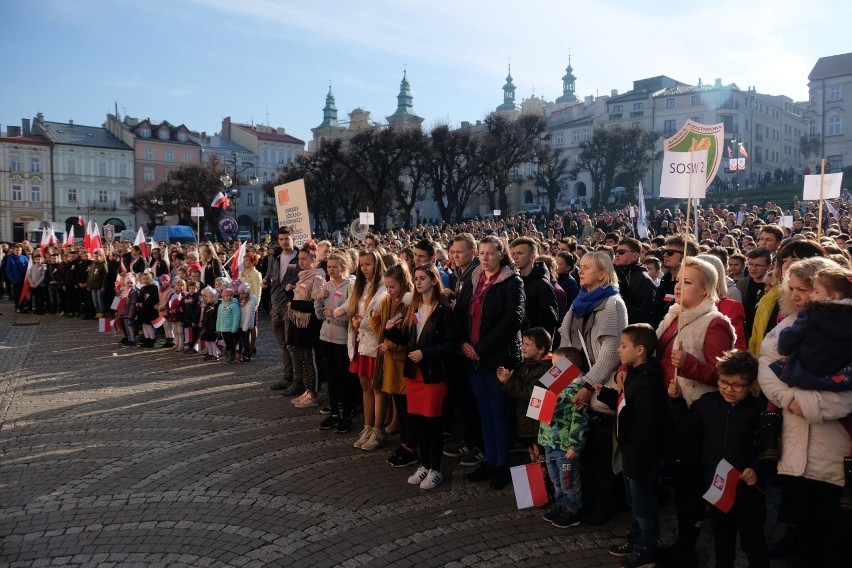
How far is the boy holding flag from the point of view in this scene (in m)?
4.14

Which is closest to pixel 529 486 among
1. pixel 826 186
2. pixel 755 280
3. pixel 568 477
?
pixel 568 477

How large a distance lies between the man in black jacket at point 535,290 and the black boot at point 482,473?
1344mm

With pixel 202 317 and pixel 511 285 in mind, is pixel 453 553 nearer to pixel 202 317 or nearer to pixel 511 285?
pixel 511 285

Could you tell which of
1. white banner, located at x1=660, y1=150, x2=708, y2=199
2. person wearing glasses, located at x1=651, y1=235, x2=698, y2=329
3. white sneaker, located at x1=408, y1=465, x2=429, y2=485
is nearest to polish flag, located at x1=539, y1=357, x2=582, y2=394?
white sneaker, located at x1=408, y1=465, x2=429, y2=485

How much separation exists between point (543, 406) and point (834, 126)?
9625 cm

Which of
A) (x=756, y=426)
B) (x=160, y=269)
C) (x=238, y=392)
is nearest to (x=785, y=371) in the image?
(x=756, y=426)

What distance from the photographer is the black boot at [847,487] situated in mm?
3818

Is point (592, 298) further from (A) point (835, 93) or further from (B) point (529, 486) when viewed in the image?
(A) point (835, 93)

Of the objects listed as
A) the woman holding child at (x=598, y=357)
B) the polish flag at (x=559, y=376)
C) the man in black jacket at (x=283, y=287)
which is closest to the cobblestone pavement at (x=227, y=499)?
the woman holding child at (x=598, y=357)

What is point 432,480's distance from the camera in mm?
6031

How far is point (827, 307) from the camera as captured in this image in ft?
12.7

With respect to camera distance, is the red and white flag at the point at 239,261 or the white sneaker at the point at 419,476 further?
the red and white flag at the point at 239,261

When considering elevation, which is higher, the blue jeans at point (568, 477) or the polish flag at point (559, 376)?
the polish flag at point (559, 376)

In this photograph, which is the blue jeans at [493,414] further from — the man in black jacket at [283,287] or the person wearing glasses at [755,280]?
the man in black jacket at [283,287]
